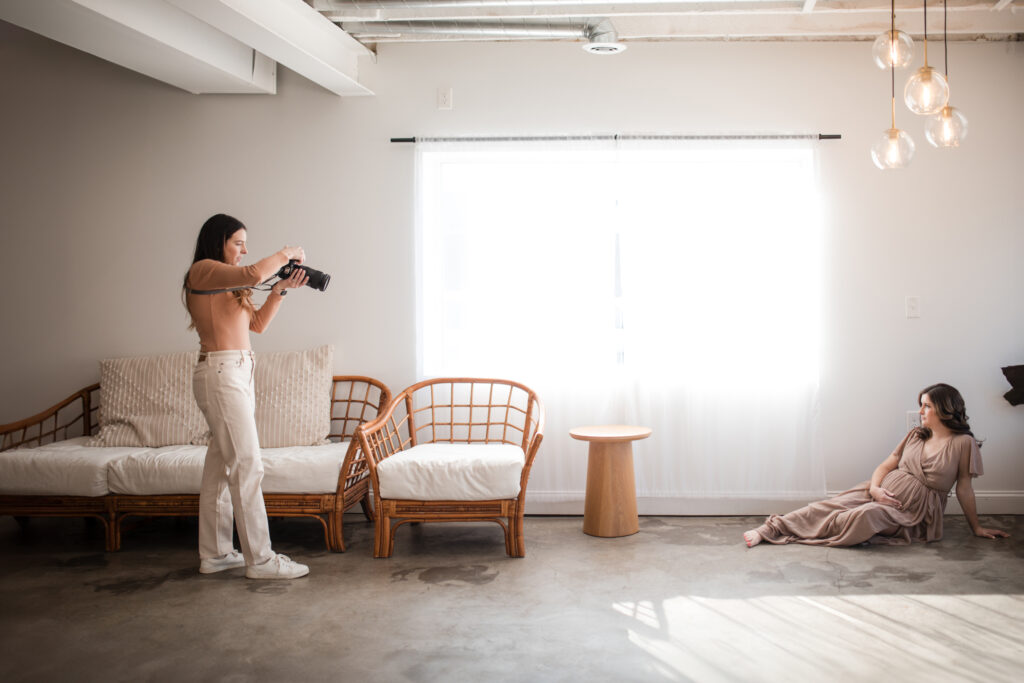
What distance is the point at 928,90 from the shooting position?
258 centimetres

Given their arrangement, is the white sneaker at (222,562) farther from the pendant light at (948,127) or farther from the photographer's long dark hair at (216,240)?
the pendant light at (948,127)

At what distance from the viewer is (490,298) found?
4641 mm

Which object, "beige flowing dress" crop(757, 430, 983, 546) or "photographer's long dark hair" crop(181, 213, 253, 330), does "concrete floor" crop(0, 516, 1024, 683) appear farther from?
"photographer's long dark hair" crop(181, 213, 253, 330)

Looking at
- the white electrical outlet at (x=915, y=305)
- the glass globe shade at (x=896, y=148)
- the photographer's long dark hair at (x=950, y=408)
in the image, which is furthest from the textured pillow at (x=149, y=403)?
the white electrical outlet at (x=915, y=305)

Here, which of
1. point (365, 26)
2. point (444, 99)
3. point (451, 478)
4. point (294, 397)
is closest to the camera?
point (451, 478)

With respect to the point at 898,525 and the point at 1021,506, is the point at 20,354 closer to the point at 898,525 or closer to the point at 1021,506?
the point at 898,525

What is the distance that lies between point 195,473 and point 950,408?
3.76 metres

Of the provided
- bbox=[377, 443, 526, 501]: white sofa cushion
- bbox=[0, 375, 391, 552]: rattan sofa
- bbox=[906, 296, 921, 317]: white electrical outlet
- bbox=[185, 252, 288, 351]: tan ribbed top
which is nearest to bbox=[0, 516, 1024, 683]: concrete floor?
bbox=[0, 375, 391, 552]: rattan sofa

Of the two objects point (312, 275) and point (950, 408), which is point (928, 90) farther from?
point (312, 275)

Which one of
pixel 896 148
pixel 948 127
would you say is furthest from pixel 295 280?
pixel 948 127

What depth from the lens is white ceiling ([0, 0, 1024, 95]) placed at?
357cm

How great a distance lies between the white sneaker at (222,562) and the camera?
3.60m

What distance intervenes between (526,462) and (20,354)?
3.26 metres

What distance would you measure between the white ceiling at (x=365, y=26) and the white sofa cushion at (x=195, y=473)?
78.6 inches
